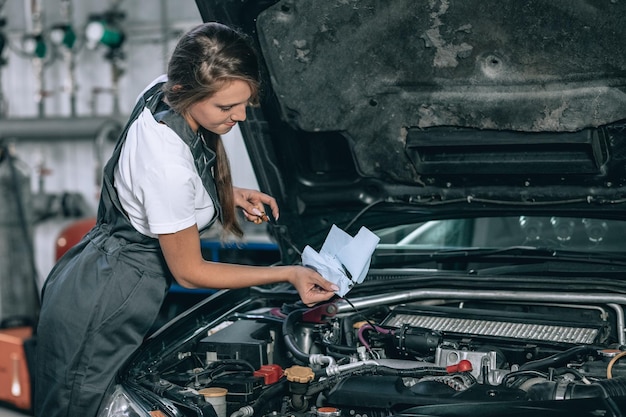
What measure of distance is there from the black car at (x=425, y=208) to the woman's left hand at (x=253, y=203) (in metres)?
0.20

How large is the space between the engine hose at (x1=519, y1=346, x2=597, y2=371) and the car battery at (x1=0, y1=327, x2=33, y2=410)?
3151 millimetres

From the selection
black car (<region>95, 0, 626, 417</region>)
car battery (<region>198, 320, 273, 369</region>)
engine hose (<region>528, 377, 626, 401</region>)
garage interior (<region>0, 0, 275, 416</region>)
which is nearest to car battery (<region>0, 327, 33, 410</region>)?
garage interior (<region>0, 0, 275, 416</region>)

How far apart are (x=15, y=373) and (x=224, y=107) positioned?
3038 millimetres

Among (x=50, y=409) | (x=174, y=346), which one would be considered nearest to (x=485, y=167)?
(x=174, y=346)

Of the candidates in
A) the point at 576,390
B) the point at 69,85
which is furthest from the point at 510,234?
the point at 69,85

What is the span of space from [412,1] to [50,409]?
1397 millimetres

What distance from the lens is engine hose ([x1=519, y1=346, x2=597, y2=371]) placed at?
6.00 feet

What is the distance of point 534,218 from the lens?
249 cm

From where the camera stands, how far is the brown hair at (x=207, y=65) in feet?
5.75

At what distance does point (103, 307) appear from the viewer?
Result: 192 cm

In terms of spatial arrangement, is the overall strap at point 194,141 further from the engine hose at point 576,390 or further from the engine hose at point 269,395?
the engine hose at point 576,390

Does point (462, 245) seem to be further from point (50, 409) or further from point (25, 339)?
point (25, 339)

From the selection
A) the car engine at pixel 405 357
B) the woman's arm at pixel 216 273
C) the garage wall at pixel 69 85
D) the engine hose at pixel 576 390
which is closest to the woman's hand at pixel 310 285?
the woman's arm at pixel 216 273

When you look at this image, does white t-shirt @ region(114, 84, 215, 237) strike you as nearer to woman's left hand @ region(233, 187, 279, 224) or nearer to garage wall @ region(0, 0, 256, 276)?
woman's left hand @ region(233, 187, 279, 224)
